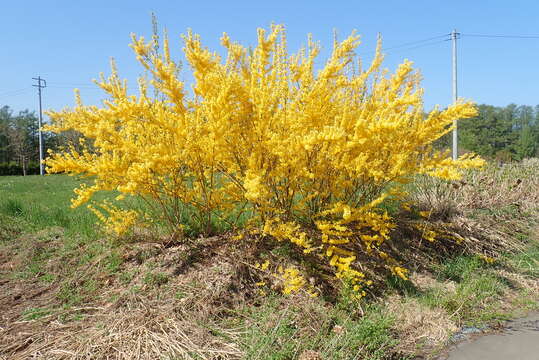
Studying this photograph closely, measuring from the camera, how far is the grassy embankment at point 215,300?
263cm

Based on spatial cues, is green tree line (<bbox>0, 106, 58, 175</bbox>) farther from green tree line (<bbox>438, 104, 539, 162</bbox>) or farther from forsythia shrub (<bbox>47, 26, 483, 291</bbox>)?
green tree line (<bbox>438, 104, 539, 162</bbox>)

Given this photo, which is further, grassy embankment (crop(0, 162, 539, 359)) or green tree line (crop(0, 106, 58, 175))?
green tree line (crop(0, 106, 58, 175))

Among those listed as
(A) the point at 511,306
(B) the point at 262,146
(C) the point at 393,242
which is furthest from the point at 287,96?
(A) the point at 511,306

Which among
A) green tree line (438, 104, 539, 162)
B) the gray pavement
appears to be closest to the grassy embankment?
the gray pavement

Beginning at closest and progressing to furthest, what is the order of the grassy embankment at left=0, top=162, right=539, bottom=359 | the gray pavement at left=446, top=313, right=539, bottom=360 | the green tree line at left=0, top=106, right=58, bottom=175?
the grassy embankment at left=0, top=162, right=539, bottom=359 → the gray pavement at left=446, top=313, right=539, bottom=360 → the green tree line at left=0, top=106, right=58, bottom=175

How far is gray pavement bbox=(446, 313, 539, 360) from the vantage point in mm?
2732

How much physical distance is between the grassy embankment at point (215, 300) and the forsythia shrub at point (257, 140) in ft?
1.17

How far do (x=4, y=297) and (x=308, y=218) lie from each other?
2.75 metres

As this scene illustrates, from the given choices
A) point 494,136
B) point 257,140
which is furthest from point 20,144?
point 494,136

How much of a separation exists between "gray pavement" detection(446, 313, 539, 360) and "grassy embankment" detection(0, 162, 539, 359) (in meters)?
0.15

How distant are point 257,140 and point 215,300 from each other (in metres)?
1.36

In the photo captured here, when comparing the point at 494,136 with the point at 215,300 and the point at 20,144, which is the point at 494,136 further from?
the point at 215,300

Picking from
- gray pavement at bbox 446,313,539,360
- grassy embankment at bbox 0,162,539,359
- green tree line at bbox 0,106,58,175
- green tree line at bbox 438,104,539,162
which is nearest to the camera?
grassy embankment at bbox 0,162,539,359

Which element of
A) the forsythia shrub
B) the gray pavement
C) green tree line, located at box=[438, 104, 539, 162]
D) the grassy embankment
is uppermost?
green tree line, located at box=[438, 104, 539, 162]
